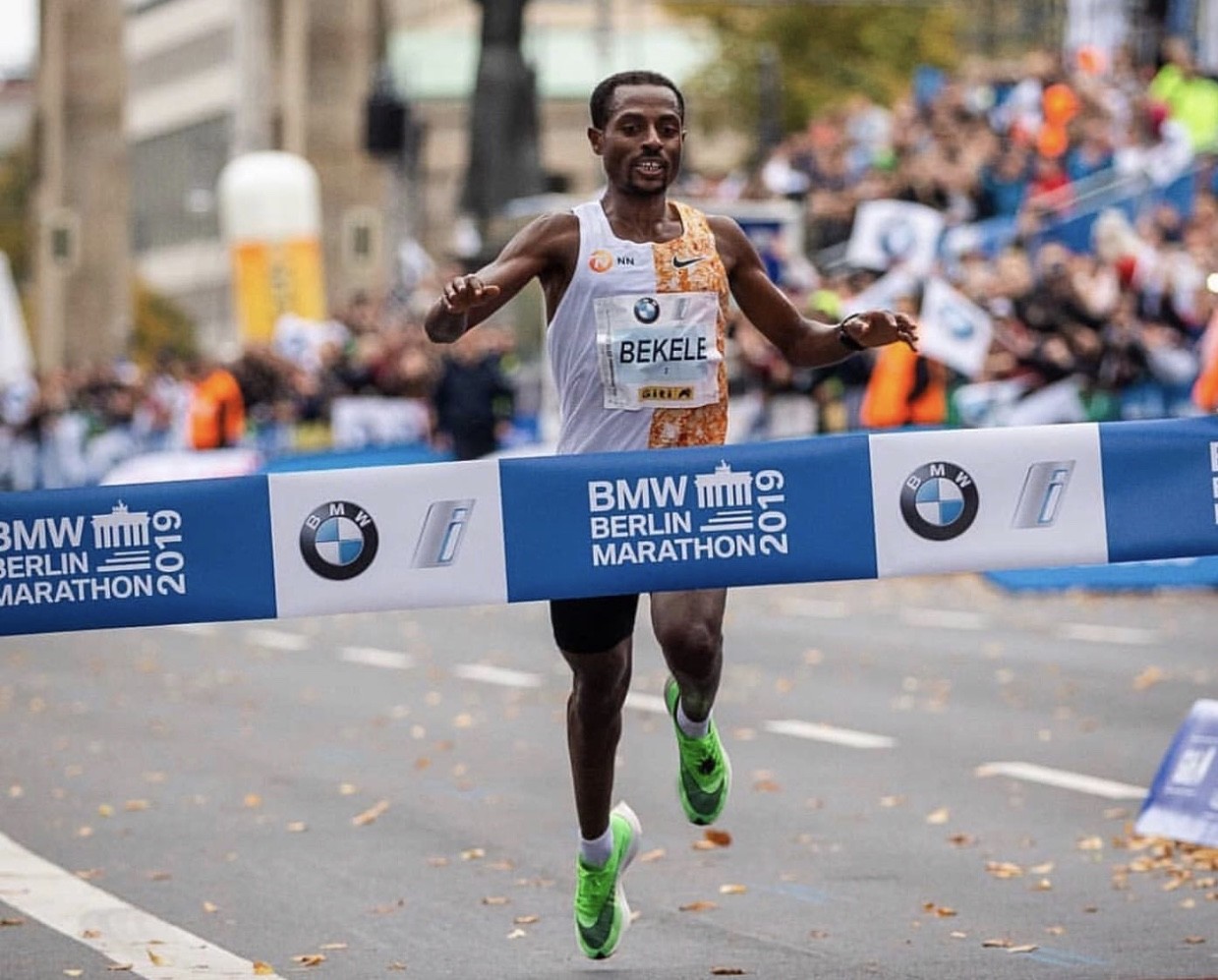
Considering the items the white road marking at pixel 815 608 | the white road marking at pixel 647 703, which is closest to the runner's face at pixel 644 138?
the white road marking at pixel 647 703

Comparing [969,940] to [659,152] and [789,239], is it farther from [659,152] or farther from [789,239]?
[789,239]

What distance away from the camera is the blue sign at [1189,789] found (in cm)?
941

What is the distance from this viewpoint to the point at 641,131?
7445mm

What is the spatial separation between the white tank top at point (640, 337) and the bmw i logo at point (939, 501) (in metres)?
0.53

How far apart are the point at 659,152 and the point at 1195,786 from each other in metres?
3.13

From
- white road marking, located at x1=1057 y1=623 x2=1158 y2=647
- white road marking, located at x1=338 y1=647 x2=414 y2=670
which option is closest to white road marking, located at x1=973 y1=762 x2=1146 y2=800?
white road marking, located at x1=1057 y1=623 x2=1158 y2=647

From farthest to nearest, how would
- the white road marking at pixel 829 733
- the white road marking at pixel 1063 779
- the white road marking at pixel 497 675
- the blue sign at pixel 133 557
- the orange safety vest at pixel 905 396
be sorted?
the orange safety vest at pixel 905 396, the white road marking at pixel 497 675, the white road marking at pixel 829 733, the white road marking at pixel 1063 779, the blue sign at pixel 133 557

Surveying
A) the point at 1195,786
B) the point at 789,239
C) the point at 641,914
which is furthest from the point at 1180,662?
the point at 789,239

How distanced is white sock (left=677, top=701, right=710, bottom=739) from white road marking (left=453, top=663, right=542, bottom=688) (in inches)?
303

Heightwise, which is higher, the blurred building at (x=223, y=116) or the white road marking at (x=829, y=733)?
the blurred building at (x=223, y=116)

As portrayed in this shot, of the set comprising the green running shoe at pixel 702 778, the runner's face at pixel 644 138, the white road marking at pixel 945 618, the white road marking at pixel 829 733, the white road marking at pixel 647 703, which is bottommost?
the white road marking at pixel 945 618

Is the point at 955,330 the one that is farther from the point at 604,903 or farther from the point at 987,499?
the point at 604,903

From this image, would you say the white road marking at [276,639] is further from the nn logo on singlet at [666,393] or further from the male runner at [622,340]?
the nn logo on singlet at [666,393]

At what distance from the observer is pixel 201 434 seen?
3522cm
